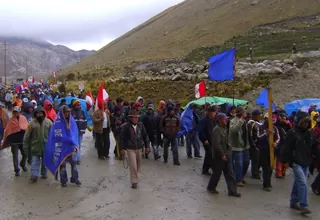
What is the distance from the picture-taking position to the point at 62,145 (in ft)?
28.3

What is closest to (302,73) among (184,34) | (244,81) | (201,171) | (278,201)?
(244,81)

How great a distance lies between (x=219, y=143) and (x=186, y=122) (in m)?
4.26

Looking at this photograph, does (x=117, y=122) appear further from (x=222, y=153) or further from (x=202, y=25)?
(x=202, y=25)

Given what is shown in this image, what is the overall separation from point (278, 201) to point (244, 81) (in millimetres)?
17276

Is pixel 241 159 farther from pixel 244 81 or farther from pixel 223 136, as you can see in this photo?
pixel 244 81

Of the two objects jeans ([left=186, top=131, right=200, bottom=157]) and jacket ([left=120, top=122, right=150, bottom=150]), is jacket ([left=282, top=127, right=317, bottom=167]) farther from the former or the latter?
jeans ([left=186, top=131, right=200, bottom=157])

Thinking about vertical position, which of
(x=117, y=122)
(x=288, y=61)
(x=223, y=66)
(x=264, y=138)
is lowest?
(x=264, y=138)

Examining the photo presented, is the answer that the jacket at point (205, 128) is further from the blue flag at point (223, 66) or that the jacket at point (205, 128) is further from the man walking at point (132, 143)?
the blue flag at point (223, 66)

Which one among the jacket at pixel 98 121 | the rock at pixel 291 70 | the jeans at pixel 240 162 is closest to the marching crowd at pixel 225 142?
the jeans at pixel 240 162

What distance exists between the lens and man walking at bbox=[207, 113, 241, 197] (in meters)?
8.00

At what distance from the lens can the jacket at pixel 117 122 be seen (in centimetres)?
1188

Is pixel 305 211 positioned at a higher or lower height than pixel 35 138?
lower

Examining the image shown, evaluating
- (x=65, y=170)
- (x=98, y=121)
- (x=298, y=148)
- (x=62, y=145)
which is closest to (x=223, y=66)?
(x=98, y=121)

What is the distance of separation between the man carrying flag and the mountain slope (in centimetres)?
7481
